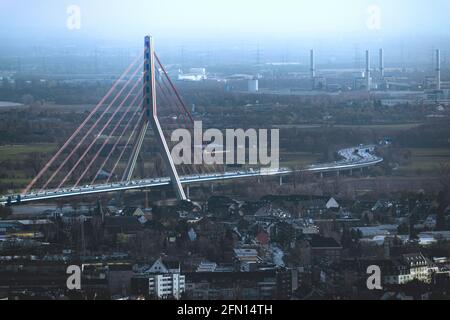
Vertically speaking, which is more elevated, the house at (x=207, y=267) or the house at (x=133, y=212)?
the house at (x=133, y=212)

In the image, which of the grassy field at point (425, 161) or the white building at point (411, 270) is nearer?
the white building at point (411, 270)

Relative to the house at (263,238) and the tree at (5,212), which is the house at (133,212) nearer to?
the tree at (5,212)

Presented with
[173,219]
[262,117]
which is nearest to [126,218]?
[173,219]

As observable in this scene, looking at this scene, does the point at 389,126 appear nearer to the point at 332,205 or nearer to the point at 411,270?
the point at 332,205

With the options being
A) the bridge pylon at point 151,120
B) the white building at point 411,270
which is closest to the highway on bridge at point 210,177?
the bridge pylon at point 151,120

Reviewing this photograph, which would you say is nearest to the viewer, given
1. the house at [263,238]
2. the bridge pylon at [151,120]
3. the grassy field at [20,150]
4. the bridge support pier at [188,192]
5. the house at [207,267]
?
the house at [207,267]

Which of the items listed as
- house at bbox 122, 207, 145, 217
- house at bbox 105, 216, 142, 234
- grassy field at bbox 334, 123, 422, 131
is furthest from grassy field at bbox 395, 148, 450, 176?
house at bbox 105, 216, 142, 234

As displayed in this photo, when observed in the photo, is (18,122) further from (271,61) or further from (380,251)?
(271,61)

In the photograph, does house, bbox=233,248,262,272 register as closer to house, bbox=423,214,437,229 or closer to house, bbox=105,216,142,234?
house, bbox=105,216,142,234

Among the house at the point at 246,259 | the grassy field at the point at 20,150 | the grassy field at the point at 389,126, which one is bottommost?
the house at the point at 246,259
